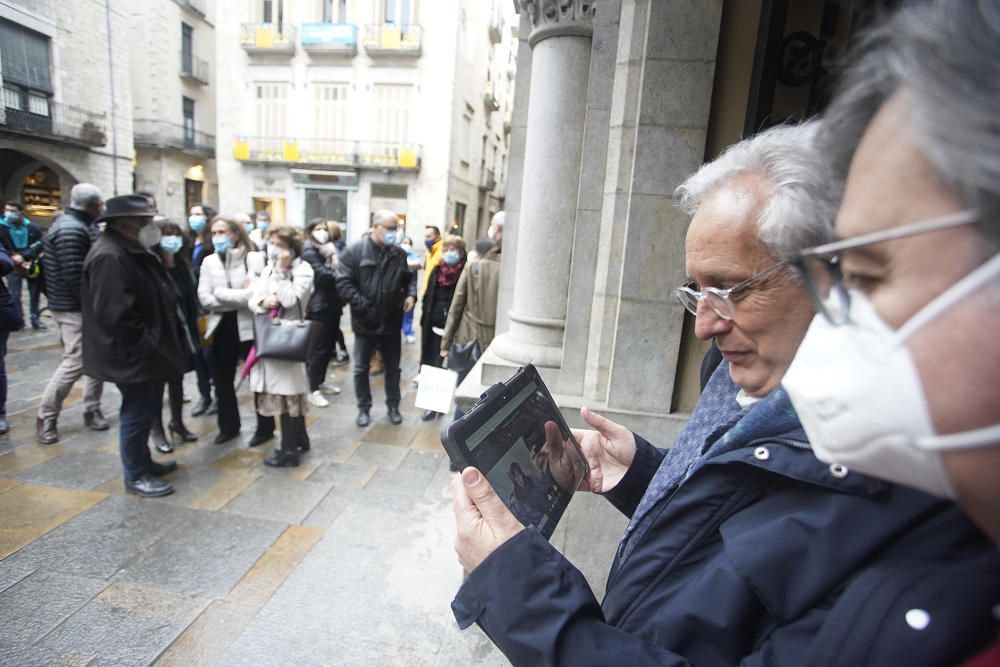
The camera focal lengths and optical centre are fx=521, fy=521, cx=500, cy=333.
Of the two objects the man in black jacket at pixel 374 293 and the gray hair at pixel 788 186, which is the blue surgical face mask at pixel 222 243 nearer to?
the man in black jacket at pixel 374 293

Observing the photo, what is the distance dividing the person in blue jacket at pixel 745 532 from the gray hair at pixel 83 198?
15.7 feet

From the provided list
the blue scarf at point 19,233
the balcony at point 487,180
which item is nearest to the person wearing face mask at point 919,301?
the blue scarf at point 19,233

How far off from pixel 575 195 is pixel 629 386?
3.70 feet

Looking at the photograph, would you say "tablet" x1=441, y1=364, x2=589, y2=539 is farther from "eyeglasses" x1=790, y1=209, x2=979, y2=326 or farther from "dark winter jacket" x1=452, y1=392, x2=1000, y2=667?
"eyeglasses" x1=790, y1=209, x2=979, y2=326

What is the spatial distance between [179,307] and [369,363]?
1.70 metres

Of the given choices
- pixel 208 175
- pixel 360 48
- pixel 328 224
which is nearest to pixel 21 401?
pixel 328 224

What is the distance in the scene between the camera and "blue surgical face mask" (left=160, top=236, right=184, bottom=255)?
4.43 meters

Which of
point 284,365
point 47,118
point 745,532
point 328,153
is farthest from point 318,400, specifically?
point 328,153

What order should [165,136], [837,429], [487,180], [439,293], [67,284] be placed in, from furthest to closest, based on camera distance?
[487,180]
[165,136]
[439,293]
[67,284]
[837,429]

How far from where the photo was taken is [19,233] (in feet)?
26.8

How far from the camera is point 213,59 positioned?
86.8 ft

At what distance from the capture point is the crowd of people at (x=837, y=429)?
48cm

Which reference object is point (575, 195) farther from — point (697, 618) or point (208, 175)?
point (208, 175)

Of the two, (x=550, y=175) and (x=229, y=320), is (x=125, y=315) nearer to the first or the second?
(x=229, y=320)
